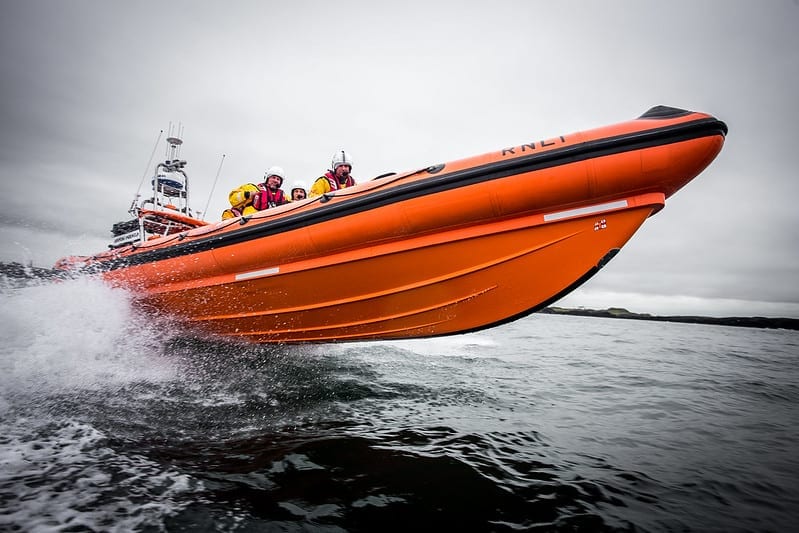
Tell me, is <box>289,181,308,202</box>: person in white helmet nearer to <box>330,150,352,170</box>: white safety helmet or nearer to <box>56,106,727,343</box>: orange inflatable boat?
<box>330,150,352,170</box>: white safety helmet

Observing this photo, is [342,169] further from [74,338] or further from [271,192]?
[74,338]

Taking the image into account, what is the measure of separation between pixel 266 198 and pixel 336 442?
12.3ft

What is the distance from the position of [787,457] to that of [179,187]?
26.2 feet

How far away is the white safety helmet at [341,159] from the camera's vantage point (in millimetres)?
4789

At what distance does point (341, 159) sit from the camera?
4793mm

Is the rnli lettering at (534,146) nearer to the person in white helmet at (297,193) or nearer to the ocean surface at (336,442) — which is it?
the ocean surface at (336,442)

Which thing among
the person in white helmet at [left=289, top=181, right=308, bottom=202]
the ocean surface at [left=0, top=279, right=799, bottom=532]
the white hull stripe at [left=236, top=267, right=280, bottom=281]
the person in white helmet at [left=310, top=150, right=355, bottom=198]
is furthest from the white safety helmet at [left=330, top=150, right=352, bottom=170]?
the ocean surface at [left=0, top=279, right=799, bottom=532]

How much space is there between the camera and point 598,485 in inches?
71.1

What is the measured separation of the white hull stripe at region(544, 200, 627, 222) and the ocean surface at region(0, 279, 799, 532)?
1.63 m

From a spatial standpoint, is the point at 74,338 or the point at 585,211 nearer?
the point at 585,211

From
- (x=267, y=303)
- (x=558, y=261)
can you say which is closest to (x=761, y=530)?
(x=558, y=261)

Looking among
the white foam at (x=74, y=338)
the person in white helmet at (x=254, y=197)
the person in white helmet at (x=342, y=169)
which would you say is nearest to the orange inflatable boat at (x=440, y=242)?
the white foam at (x=74, y=338)

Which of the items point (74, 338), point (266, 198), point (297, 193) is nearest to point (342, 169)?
point (297, 193)

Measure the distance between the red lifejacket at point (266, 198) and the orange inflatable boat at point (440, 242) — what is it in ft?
3.80
